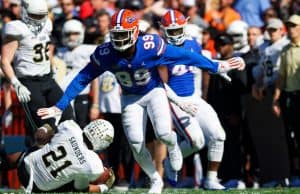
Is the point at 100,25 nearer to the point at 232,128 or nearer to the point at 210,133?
the point at 232,128

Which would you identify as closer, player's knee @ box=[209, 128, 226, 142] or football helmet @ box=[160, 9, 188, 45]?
player's knee @ box=[209, 128, 226, 142]

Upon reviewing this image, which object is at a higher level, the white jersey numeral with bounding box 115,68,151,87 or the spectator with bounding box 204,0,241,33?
the spectator with bounding box 204,0,241,33

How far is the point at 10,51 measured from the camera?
10320 millimetres

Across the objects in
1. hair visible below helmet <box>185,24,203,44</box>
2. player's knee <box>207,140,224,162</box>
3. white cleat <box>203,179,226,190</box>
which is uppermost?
hair visible below helmet <box>185,24,203,44</box>

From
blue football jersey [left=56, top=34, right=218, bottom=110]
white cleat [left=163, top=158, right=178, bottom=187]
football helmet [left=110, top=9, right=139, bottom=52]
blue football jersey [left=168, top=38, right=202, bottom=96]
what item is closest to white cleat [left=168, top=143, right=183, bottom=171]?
white cleat [left=163, top=158, right=178, bottom=187]

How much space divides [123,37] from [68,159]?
4.03 feet

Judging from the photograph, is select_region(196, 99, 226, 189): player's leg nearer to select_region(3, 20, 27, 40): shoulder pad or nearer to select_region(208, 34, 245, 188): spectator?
select_region(208, 34, 245, 188): spectator

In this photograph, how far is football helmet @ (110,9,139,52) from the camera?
30.1 ft

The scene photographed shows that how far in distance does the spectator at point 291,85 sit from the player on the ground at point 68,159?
2.97m

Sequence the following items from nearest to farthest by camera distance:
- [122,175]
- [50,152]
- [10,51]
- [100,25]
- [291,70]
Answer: [50,152] < [10,51] < [291,70] < [122,175] < [100,25]

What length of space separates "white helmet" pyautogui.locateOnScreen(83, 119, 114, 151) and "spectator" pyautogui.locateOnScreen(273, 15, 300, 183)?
2.95m

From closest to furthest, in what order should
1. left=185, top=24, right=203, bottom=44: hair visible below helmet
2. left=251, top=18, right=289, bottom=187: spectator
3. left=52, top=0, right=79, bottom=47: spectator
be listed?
left=251, top=18, right=289, bottom=187: spectator → left=185, top=24, right=203, bottom=44: hair visible below helmet → left=52, top=0, right=79, bottom=47: spectator

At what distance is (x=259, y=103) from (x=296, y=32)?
1.19m

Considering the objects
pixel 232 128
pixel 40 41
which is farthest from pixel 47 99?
pixel 232 128
